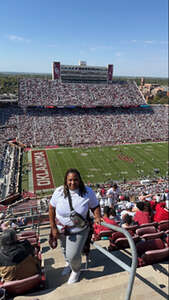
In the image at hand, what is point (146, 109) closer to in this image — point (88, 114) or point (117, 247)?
point (88, 114)

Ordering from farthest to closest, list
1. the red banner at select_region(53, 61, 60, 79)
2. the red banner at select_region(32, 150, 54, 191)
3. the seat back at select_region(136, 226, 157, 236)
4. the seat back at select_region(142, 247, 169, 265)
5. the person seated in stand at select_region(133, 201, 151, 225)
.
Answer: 1. the red banner at select_region(53, 61, 60, 79)
2. the red banner at select_region(32, 150, 54, 191)
3. the person seated in stand at select_region(133, 201, 151, 225)
4. the seat back at select_region(136, 226, 157, 236)
5. the seat back at select_region(142, 247, 169, 265)

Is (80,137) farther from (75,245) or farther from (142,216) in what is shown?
(75,245)

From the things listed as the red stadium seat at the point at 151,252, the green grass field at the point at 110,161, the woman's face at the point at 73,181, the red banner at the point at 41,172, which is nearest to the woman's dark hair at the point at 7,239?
the woman's face at the point at 73,181

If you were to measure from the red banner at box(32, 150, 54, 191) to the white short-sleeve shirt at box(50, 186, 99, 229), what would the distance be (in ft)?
86.9

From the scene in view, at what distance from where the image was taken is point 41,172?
3316 centimetres

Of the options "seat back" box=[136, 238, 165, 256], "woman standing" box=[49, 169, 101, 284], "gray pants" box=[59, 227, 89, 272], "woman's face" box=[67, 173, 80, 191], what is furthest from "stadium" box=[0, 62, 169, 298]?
"woman's face" box=[67, 173, 80, 191]

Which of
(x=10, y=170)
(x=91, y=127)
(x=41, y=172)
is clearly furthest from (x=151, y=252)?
(x=91, y=127)

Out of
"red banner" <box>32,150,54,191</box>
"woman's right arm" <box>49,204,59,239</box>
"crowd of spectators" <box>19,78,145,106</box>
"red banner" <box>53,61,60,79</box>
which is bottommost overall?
"red banner" <box>32,150,54,191</box>

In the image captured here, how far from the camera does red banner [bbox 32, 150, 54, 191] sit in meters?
29.6

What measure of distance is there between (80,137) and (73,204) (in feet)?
146

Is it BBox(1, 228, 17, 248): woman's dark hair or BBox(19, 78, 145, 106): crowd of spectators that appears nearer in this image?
BBox(1, 228, 17, 248): woman's dark hair

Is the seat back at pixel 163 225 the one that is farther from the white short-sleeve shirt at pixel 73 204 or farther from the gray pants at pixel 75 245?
the white short-sleeve shirt at pixel 73 204

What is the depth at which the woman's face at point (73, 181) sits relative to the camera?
3146 millimetres

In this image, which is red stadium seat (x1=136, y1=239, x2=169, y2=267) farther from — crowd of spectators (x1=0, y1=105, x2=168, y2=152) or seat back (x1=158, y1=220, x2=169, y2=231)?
crowd of spectators (x1=0, y1=105, x2=168, y2=152)
